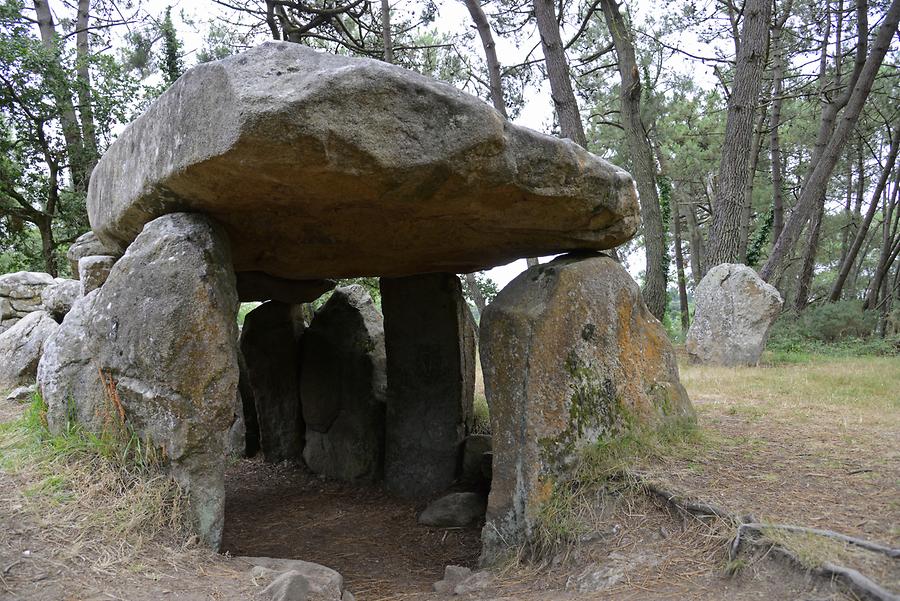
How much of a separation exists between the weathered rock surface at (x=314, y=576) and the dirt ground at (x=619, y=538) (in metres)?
0.15

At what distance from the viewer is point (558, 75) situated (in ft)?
29.1

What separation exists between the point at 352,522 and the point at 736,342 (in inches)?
259

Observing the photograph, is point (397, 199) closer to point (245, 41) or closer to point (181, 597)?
point (181, 597)

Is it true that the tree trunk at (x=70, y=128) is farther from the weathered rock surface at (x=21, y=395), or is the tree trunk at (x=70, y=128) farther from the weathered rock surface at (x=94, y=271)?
the weathered rock surface at (x=94, y=271)

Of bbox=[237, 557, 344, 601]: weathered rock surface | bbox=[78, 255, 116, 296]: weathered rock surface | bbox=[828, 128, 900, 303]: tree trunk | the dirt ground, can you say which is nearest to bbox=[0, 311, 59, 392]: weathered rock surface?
bbox=[78, 255, 116, 296]: weathered rock surface

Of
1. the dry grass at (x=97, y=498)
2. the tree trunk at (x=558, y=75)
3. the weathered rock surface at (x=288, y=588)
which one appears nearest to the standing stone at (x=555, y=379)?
the weathered rock surface at (x=288, y=588)

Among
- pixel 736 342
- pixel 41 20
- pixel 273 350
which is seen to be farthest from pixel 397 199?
pixel 41 20

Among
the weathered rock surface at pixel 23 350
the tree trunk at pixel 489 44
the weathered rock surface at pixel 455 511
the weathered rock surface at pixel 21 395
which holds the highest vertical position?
the tree trunk at pixel 489 44

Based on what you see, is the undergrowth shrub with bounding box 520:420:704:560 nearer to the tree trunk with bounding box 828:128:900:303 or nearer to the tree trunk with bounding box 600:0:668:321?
the tree trunk with bounding box 600:0:668:321

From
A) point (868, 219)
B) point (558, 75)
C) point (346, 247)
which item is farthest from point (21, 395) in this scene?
point (868, 219)

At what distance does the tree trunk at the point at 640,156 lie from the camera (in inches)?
380

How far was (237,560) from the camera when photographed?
3391mm

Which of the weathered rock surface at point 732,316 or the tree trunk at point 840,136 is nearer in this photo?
the tree trunk at point 840,136

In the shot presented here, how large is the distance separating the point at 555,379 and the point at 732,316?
6.59 meters
